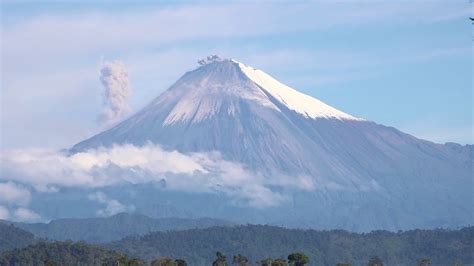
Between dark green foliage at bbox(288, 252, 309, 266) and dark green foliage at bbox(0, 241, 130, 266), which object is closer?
dark green foliage at bbox(288, 252, 309, 266)

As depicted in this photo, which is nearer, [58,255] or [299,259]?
[299,259]

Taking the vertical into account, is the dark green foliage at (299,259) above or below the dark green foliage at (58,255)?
below

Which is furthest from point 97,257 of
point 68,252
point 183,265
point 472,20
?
point 472,20

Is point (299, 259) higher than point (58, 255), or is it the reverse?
point (58, 255)

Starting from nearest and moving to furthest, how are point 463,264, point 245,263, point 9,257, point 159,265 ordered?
point 159,265
point 245,263
point 9,257
point 463,264

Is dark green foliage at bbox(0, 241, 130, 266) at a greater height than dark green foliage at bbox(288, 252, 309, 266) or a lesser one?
greater

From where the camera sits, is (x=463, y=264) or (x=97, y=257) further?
(x=463, y=264)

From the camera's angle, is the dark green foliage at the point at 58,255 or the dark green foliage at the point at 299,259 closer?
the dark green foliage at the point at 299,259

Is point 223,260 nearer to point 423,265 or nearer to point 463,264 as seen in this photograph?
point 423,265
